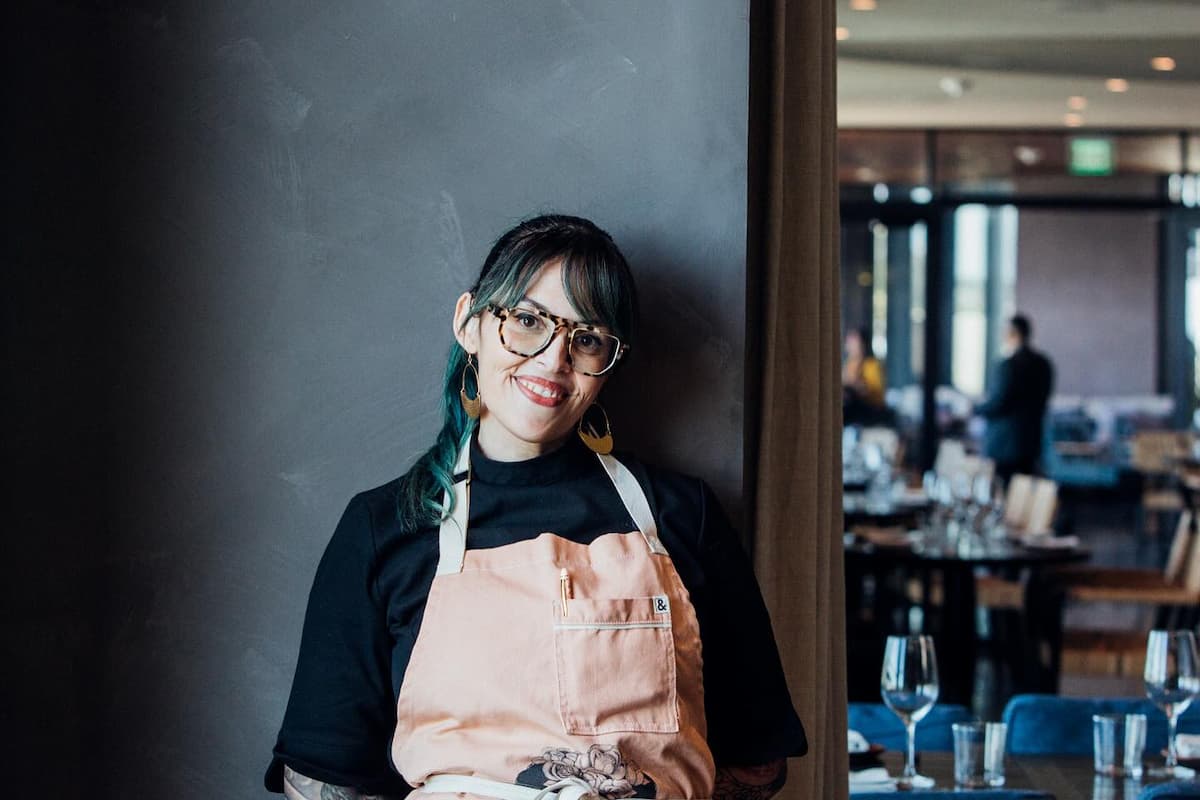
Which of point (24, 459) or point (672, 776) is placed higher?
point (24, 459)

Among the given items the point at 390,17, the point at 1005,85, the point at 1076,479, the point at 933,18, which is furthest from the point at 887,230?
the point at 390,17

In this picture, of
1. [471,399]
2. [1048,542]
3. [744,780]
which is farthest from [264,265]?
[1048,542]

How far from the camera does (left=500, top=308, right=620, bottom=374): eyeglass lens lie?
6.01 ft

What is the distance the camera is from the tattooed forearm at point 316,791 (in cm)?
182

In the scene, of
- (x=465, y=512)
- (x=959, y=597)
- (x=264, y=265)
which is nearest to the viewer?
(x=465, y=512)

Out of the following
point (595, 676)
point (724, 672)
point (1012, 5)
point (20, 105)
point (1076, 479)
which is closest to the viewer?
point (595, 676)

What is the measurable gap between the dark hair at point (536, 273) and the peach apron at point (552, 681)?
7 cm

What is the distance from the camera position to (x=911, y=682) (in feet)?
8.82

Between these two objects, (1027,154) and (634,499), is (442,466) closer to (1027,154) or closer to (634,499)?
(634,499)

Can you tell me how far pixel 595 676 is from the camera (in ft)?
5.72

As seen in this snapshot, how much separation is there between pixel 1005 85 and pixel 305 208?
923 centimetres

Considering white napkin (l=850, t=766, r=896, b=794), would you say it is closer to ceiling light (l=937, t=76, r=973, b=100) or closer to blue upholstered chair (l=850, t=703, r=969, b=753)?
blue upholstered chair (l=850, t=703, r=969, b=753)

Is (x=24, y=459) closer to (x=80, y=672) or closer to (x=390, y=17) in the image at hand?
(x=80, y=672)

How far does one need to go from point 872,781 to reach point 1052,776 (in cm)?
36
